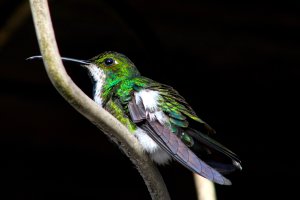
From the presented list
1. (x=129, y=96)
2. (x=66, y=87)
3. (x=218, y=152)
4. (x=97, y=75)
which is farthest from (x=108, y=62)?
(x=66, y=87)

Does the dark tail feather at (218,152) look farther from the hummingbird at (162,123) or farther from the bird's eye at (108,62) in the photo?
the bird's eye at (108,62)

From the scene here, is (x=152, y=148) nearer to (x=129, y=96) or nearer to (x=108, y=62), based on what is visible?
(x=129, y=96)

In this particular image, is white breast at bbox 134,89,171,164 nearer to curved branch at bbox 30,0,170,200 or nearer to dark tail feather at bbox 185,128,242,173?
dark tail feather at bbox 185,128,242,173

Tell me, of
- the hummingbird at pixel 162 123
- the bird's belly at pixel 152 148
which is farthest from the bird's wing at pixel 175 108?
the bird's belly at pixel 152 148

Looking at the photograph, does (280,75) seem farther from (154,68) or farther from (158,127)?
(158,127)

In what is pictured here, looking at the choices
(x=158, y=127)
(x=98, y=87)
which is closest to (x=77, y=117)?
(x=98, y=87)

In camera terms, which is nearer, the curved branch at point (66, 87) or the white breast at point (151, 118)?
the curved branch at point (66, 87)

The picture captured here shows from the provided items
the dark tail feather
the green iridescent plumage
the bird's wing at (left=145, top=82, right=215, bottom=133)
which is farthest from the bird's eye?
the dark tail feather
